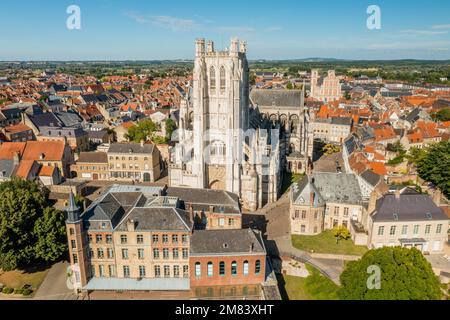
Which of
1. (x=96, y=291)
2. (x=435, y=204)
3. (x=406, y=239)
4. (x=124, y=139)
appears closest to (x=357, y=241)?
(x=406, y=239)

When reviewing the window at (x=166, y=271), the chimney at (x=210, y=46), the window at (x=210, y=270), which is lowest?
the window at (x=166, y=271)

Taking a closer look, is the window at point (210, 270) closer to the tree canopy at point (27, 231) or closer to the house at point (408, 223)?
the tree canopy at point (27, 231)

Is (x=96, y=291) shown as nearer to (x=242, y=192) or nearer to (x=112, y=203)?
(x=112, y=203)

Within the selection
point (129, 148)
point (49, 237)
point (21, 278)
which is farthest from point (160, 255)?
point (129, 148)

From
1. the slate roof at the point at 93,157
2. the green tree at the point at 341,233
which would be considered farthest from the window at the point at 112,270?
the slate roof at the point at 93,157

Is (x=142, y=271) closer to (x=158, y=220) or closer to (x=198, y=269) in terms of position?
(x=158, y=220)
